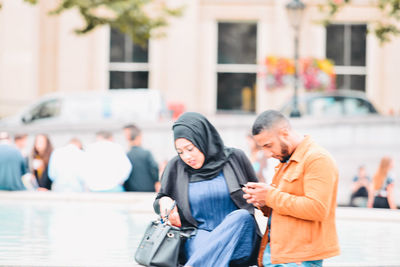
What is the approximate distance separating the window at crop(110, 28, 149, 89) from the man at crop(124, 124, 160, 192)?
55.2ft

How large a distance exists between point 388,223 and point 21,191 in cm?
584

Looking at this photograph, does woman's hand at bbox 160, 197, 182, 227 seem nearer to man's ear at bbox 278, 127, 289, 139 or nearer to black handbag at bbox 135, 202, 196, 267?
black handbag at bbox 135, 202, 196, 267

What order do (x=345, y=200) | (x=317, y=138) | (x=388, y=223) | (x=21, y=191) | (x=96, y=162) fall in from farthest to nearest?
(x=317, y=138) < (x=345, y=200) < (x=21, y=191) < (x=96, y=162) < (x=388, y=223)

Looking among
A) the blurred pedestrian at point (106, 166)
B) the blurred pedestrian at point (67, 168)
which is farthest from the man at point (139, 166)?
the blurred pedestrian at point (67, 168)

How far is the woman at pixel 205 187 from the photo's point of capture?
5238 mm

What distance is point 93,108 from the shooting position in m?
21.0

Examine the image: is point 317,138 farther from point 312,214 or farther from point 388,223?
point 312,214

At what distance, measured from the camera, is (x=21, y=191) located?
40.0ft

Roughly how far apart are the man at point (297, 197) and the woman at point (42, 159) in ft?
27.7

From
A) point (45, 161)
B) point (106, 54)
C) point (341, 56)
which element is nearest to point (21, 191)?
point (45, 161)

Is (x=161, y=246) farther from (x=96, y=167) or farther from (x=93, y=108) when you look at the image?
(x=93, y=108)

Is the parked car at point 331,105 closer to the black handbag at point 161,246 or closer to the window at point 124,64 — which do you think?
the window at point 124,64

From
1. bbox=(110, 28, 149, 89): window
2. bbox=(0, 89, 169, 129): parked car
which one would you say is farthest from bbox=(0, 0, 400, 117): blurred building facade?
bbox=(0, 89, 169, 129): parked car

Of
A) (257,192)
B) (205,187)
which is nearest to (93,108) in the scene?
(205,187)
